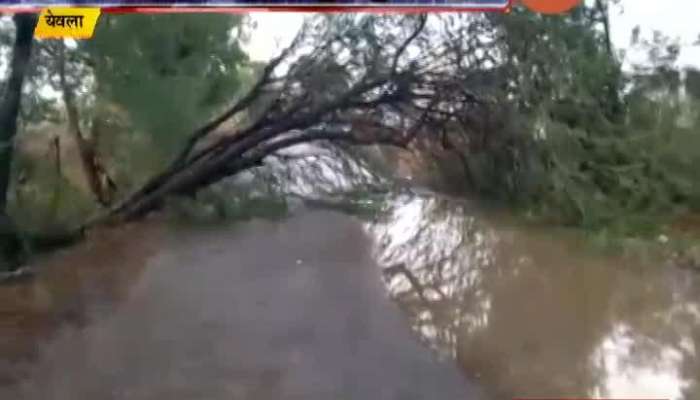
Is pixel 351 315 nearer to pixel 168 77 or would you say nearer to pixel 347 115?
pixel 347 115

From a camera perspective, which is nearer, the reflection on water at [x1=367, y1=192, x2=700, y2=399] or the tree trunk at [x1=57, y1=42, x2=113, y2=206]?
the reflection on water at [x1=367, y1=192, x2=700, y2=399]

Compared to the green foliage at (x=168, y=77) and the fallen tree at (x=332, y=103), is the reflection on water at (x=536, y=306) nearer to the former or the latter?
the fallen tree at (x=332, y=103)

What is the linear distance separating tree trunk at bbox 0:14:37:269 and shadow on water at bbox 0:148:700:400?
1.6 inches

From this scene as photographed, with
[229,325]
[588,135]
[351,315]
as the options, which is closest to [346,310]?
[351,315]

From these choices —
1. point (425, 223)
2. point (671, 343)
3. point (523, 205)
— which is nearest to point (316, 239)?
point (425, 223)

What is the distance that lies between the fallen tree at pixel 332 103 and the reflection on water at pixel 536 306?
0.09m

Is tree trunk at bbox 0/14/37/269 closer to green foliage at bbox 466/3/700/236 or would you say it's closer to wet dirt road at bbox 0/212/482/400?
wet dirt road at bbox 0/212/482/400

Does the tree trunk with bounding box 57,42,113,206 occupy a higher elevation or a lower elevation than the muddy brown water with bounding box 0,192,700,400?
higher

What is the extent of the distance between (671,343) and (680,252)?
0.11m

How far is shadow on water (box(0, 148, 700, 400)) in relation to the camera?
0.90 m

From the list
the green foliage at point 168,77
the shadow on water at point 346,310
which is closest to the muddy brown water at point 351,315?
the shadow on water at point 346,310

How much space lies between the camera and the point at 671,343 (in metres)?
0.90

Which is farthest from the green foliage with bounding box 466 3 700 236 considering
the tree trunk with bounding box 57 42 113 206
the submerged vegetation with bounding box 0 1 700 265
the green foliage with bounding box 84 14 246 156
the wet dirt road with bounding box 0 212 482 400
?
the tree trunk with bounding box 57 42 113 206

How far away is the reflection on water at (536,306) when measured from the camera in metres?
0.88
